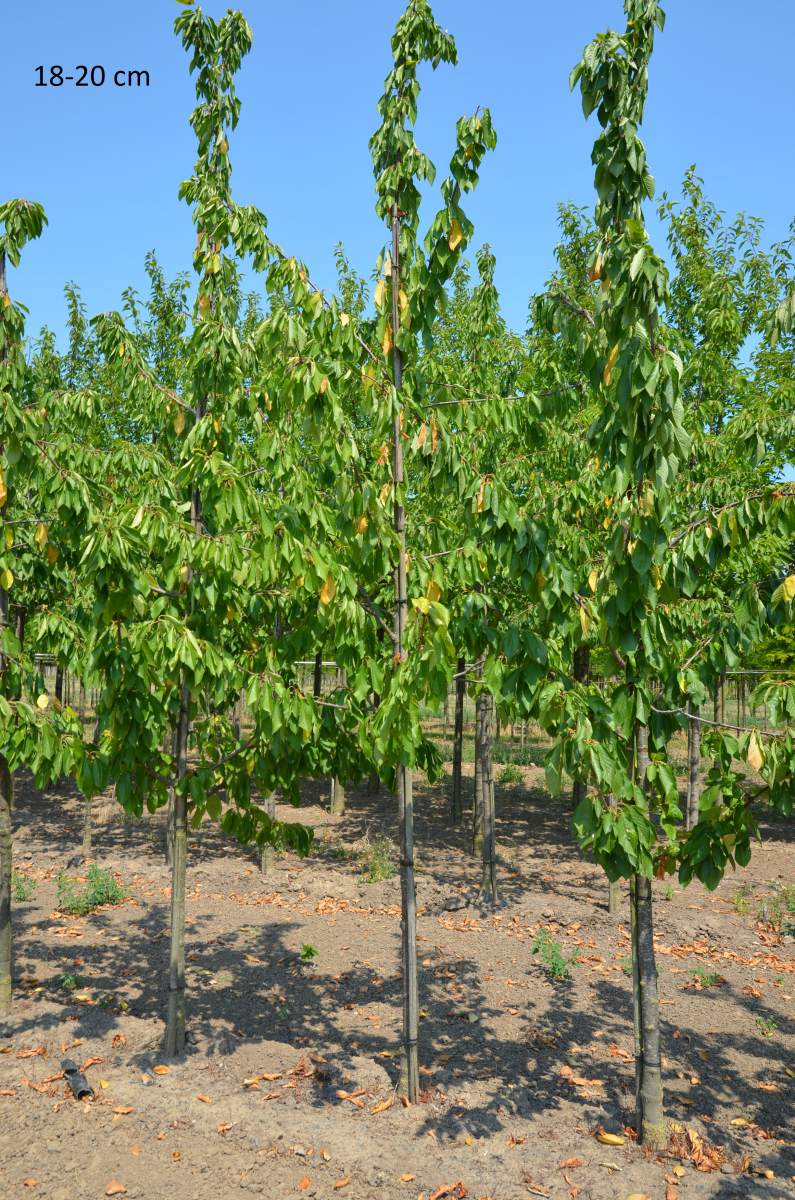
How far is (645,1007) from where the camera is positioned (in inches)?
189

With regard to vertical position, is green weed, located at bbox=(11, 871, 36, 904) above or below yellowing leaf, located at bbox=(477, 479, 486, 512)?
below

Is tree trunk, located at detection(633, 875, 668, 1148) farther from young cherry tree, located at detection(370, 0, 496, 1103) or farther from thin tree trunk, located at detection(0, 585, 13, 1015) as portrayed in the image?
thin tree trunk, located at detection(0, 585, 13, 1015)

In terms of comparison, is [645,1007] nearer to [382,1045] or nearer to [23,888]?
[382,1045]

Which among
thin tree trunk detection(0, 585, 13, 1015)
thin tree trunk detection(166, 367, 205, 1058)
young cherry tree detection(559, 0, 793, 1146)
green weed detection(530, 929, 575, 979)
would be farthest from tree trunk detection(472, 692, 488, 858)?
young cherry tree detection(559, 0, 793, 1146)

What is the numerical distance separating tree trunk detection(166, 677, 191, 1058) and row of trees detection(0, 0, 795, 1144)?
2 centimetres

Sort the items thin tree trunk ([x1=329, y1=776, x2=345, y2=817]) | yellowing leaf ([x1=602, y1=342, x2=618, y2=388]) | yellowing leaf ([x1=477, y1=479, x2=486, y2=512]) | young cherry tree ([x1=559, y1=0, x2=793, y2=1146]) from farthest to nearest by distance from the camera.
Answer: thin tree trunk ([x1=329, y1=776, x2=345, y2=817]) → yellowing leaf ([x1=477, y1=479, x2=486, y2=512]) → yellowing leaf ([x1=602, y1=342, x2=618, y2=388]) → young cherry tree ([x1=559, y1=0, x2=793, y2=1146])

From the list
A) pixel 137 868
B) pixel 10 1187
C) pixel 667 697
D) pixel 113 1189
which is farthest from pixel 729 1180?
pixel 137 868

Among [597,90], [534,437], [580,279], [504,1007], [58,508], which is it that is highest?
[580,279]

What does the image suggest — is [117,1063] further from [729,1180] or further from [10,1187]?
[729,1180]

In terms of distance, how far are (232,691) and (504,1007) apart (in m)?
3.92

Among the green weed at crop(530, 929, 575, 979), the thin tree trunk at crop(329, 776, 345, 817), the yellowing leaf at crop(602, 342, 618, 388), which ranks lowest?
the green weed at crop(530, 929, 575, 979)

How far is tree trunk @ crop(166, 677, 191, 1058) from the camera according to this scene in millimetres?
6191

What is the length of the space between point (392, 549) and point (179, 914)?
3.23 metres

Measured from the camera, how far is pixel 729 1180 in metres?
4.67
